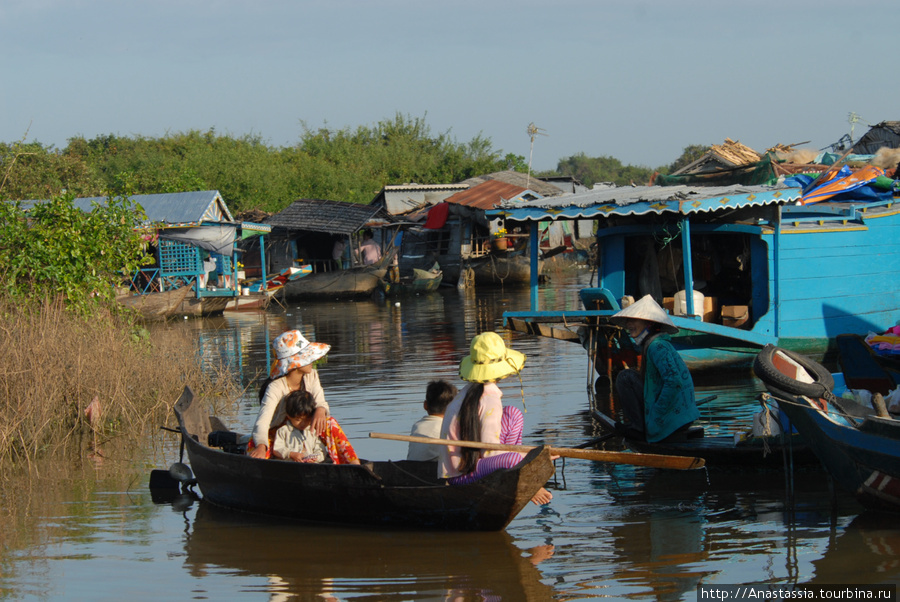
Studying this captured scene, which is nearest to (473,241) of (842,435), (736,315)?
(736,315)

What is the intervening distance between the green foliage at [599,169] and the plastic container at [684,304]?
6527 cm

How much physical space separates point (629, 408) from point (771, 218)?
14.5ft

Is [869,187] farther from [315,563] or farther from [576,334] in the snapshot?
[315,563]

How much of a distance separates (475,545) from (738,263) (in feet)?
Answer: 23.1

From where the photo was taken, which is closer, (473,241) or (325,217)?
(325,217)

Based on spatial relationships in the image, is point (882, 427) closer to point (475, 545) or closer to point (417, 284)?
point (475, 545)

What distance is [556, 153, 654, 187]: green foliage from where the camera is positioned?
77.2 meters

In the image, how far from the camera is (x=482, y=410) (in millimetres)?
5223

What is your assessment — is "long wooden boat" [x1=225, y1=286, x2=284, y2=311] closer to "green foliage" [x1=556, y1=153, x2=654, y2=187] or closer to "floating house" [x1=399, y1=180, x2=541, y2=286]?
"floating house" [x1=399, y1=180, x2=541, y2=286]

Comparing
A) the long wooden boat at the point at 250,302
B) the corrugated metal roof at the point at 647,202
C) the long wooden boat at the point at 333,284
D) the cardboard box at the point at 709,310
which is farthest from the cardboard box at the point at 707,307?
the long wooden boat at the point at 333,284

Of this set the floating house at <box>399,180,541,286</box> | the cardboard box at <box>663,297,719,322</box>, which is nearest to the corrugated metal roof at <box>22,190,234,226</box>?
the floating house at <box>399,180,541,286</box>

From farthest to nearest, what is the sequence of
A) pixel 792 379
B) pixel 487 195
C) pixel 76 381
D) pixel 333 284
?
1. pixel 487 195
2. pixel 333 284
3. pixel 76 381
4. pixel 792 379

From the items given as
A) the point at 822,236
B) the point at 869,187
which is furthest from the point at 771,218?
the point at 869,187

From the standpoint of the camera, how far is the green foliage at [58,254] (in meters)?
10.1
